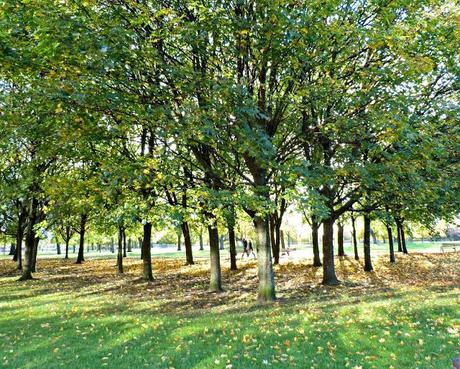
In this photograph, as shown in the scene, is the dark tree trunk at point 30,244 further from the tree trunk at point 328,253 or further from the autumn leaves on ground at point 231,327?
the tree trunk at point 328,253

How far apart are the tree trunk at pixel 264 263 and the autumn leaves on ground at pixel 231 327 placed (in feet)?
2.09

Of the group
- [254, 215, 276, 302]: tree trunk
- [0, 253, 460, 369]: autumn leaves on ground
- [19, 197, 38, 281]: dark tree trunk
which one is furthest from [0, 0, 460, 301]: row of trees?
[19, 197, 38, 281]: dark tree trunk

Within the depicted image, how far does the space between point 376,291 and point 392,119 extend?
8.27 meters

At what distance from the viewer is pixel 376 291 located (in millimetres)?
15148

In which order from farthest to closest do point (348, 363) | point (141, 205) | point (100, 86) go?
point (141, 205)
point (100, 86)
point (348, 363)

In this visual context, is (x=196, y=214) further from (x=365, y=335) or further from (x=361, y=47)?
(x=361, y=47)

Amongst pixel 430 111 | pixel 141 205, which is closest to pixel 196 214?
pixel 141 205

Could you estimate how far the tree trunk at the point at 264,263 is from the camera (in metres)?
12.8

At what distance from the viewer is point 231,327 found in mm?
9055

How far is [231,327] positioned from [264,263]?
156 inches

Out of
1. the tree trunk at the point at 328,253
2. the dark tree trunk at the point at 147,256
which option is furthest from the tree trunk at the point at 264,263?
the dark tree trunk at the point at 147,256

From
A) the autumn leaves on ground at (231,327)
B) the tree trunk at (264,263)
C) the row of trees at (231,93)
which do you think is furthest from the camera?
the tree trunk at (264,263)

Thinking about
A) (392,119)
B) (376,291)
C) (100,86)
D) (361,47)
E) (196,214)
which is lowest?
(376,291)

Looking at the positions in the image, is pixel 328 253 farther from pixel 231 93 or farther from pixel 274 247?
pixel 231 93
